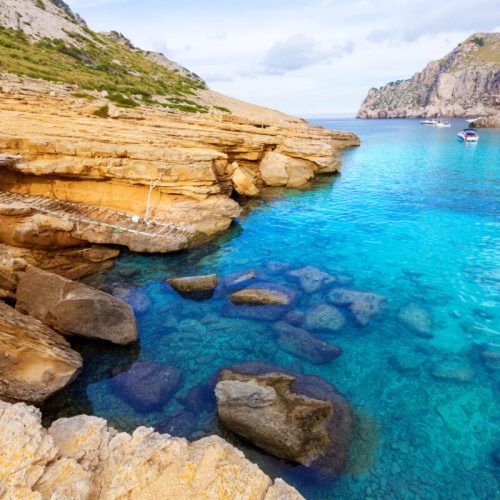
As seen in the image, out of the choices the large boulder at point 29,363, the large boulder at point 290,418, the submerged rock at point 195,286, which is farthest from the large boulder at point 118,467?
the submerged rock at point 195,286

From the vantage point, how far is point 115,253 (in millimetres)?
22266

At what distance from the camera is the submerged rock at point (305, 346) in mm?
13570

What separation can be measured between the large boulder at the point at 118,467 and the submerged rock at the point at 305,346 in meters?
7.01

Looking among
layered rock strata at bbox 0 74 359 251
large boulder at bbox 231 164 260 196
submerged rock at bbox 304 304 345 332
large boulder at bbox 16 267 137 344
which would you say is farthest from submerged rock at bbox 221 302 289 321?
large boulder at bbox 231 164 260 196

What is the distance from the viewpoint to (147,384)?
39.5 ft

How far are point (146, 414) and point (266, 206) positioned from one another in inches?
1062

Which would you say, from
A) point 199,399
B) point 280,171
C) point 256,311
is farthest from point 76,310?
point 280,171

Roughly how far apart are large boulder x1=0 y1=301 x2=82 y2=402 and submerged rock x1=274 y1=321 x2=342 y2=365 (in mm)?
8340

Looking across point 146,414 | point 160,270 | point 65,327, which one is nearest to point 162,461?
point 146,414

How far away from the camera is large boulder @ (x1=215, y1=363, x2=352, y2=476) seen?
9.39 meters

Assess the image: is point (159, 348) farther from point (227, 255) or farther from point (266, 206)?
point (266, 206)

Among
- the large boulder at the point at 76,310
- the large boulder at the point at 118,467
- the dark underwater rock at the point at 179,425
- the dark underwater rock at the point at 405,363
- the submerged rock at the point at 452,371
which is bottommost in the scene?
the dark underwater rock at the point at 179,425

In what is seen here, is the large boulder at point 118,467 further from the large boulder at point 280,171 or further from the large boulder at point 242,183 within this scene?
the large boulder at point 280,171

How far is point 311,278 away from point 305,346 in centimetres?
625
